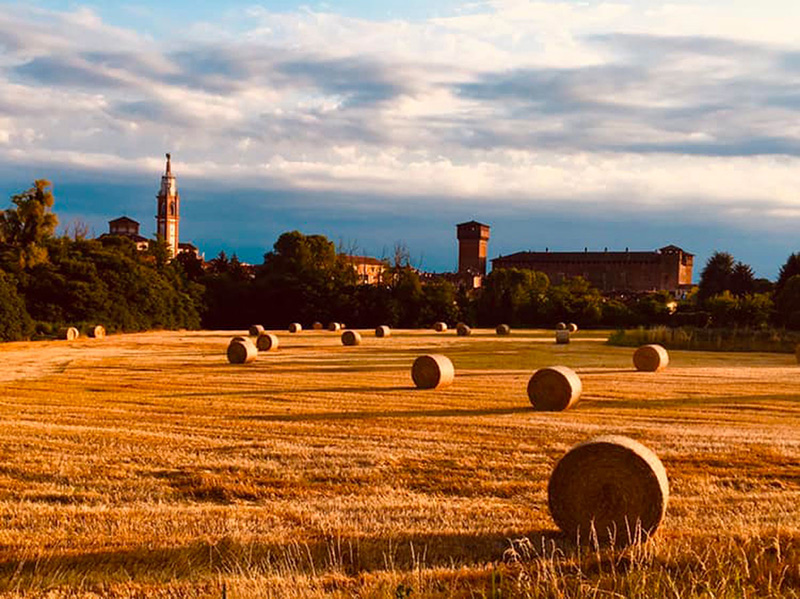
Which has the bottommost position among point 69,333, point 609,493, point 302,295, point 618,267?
point 69,333

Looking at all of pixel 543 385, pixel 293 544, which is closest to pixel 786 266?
pixel 543 385

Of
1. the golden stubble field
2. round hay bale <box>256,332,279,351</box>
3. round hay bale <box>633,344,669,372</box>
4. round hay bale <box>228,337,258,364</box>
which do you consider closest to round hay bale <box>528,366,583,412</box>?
the golden stubble field

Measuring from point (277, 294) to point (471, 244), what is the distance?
9822cm

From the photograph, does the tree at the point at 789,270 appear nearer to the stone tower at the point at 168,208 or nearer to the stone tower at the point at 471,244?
the stone tower at the point at 471,244

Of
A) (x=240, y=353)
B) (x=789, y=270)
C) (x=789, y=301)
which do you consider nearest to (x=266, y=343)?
(x=240, y=353)

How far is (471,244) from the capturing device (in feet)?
564

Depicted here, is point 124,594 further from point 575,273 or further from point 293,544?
point 575,273

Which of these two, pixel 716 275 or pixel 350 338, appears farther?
pixel 716 275

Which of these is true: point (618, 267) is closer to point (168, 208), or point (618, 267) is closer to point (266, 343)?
point (168, 208)

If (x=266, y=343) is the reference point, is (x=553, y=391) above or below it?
above

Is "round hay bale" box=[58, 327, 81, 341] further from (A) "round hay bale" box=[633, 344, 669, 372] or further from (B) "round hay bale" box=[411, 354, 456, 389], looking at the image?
(A) "round hay bale" box=[633, 344, 669, 372]

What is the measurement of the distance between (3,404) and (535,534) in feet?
46.8

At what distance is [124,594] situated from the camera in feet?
25.1

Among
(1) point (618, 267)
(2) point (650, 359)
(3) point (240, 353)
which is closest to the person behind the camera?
(2) point (650, 359)
